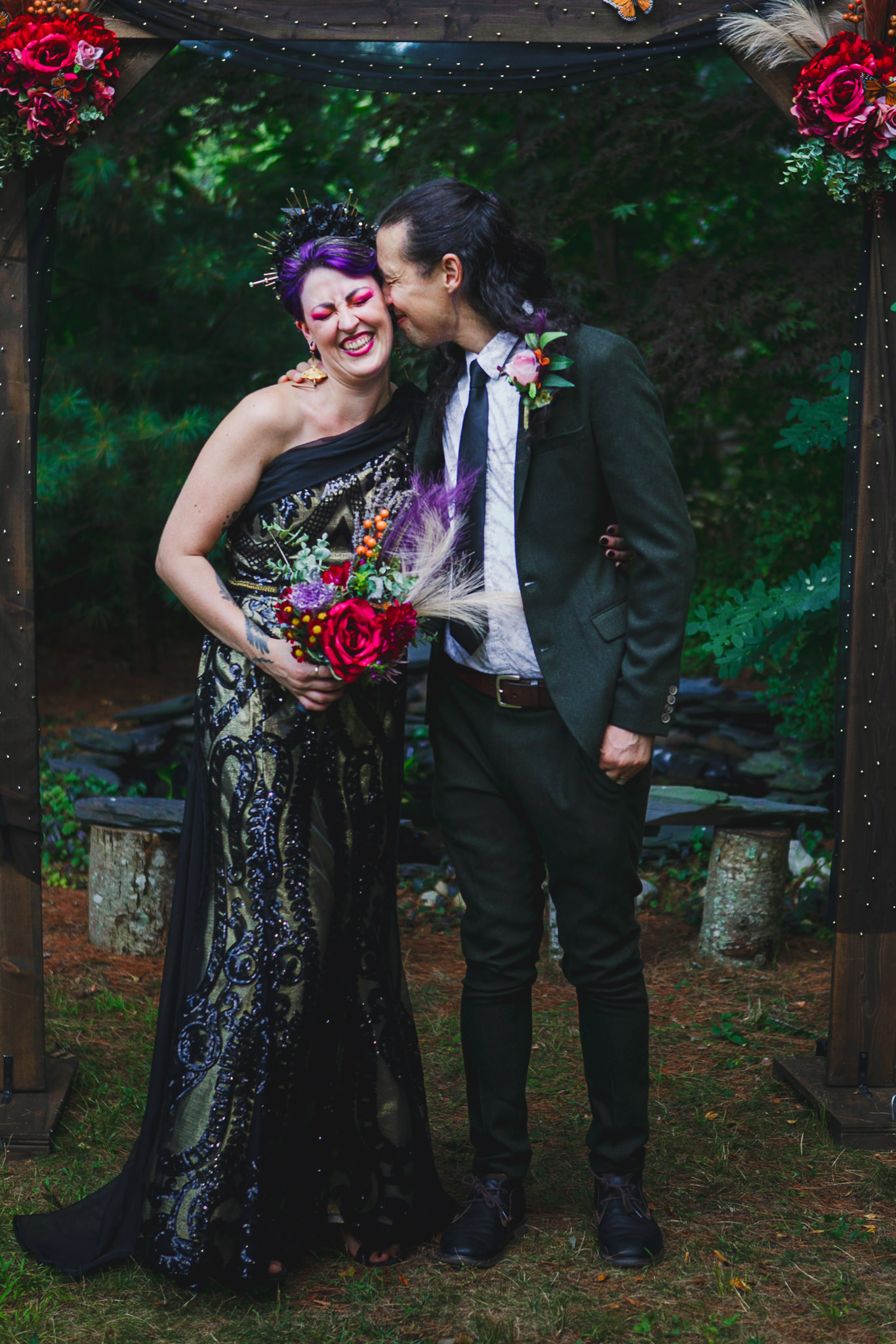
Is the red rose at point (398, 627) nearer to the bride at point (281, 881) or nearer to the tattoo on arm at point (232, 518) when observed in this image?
the bride at point (281, 881)

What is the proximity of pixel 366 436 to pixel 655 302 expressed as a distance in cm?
315

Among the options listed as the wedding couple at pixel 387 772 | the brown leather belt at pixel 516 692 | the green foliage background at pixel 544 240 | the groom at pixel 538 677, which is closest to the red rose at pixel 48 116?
the wedding couple at pixel 387 772

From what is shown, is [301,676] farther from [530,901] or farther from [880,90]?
[880,90]

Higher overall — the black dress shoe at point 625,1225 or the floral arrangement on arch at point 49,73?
the floral arrangement on arch at point 49,73

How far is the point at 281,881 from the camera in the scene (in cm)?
275

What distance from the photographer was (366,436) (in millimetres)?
2762

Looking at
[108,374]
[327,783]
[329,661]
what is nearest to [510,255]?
[329,661]

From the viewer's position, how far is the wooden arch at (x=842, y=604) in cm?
328

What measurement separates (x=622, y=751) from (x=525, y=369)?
32.1 inches

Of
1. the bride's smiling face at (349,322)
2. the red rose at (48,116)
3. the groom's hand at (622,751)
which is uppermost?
the red rose at (48,116)

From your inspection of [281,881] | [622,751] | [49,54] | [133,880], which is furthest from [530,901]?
[133,880]

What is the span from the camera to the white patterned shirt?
2.73 meters

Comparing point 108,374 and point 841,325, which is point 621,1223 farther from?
point 108,374

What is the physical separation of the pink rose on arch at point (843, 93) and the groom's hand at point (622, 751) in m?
1.64
